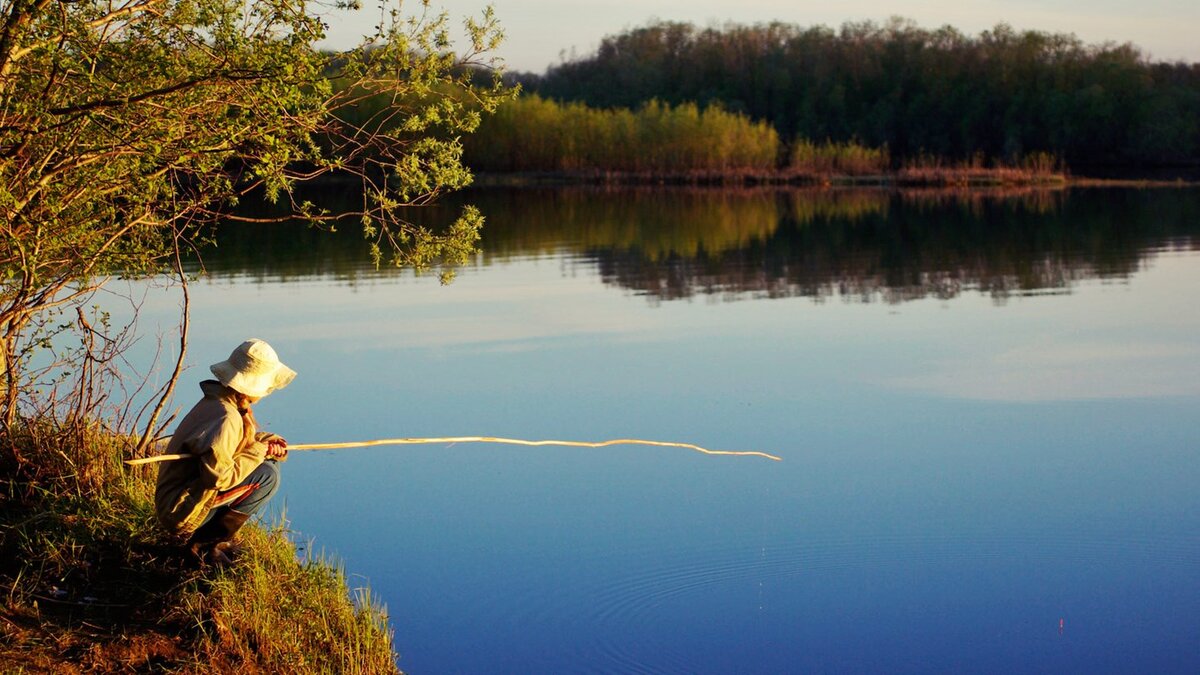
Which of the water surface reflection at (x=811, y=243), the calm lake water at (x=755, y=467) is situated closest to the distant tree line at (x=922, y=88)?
the water surface reflection at (x=811, y=243)

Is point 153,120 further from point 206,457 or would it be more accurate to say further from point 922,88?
point 922,88

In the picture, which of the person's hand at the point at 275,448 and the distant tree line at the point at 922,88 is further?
the distant tree line at the point at 922,88

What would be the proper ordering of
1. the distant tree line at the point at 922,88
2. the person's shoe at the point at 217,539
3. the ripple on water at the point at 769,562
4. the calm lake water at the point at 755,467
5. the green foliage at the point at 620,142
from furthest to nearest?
the distant tree line at the point at 922,88, the green foliage at the point at 620,142, the ripple on water at the point at 769,562, the calm lake water at the point at 755,467, the person's shoe at the point at 217,539

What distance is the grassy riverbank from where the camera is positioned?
208 inches

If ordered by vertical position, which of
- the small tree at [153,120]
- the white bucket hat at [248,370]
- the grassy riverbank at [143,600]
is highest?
the small tree at [153,120]

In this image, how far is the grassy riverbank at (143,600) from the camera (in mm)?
5285

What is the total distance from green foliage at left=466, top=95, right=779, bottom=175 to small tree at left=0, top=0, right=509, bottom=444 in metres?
51.6

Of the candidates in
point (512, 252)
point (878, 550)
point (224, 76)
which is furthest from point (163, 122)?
point (512, 252)

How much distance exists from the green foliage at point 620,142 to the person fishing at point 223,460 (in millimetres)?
53072

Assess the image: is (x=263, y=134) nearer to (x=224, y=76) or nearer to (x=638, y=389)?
(x=224, y=76)

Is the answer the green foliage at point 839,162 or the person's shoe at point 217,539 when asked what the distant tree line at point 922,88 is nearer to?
the green foliage at point 839,162

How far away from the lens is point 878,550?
25.5ft

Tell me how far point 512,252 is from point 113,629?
72.6 ft

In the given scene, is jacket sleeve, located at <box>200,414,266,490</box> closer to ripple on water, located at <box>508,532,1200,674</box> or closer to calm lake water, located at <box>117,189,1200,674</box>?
calm lake water, located at <box>117,189,1200,674</box>
